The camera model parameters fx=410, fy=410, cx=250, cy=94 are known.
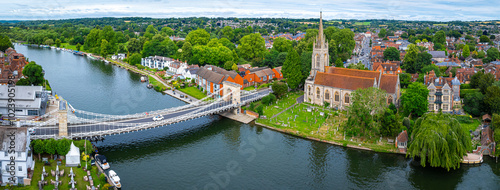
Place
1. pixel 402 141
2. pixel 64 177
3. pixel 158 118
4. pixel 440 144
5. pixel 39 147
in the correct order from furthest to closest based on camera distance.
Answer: pixel 158 118, pixel 402 141, pixel 440 144, pixel 39 147, pixel 64 177

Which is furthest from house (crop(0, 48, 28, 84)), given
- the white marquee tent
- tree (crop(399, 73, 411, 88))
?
tree (crop(399, 73, 411, 88))

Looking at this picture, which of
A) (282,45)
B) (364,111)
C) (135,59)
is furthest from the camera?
(282,45)

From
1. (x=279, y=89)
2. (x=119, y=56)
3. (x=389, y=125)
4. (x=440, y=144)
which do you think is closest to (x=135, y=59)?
(x=119, y=56)

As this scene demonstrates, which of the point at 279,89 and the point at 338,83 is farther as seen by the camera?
the point at 279,89

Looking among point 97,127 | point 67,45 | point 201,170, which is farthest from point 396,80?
point 67,45

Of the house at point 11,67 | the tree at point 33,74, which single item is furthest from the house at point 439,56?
the house at point 11,67

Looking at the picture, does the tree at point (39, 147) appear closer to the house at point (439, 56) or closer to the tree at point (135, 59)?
the tree at point (135, 59)

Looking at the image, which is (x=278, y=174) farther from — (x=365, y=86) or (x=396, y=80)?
(x=396, y=80)

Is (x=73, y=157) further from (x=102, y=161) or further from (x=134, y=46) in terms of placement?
(x=134, y=46)
